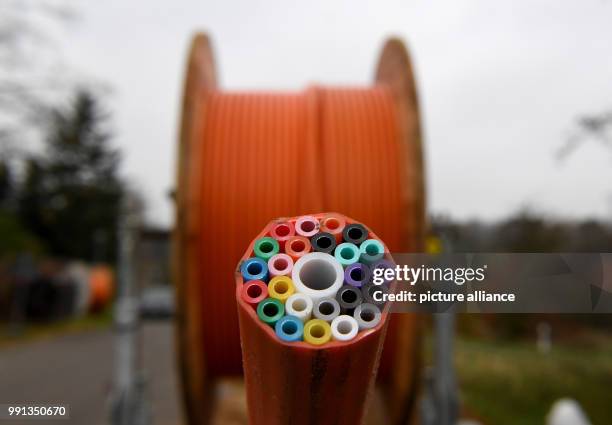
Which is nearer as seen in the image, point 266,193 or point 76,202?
point 266,193

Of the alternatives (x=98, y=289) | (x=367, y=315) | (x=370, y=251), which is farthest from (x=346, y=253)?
(x=98, y=289)

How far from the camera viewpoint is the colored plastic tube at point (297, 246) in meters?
1.61

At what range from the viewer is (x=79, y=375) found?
43.4 feet

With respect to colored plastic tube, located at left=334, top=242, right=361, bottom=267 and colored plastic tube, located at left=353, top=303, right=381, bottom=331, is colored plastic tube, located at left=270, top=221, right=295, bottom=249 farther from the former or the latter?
colored plastic tube, located at left=353, top=303, right=381, bottom=331

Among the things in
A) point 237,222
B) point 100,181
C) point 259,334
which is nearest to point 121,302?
point 237,222

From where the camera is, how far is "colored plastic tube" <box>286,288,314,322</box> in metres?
1.49

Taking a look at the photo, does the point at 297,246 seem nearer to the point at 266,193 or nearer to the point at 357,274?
the point at 357,274

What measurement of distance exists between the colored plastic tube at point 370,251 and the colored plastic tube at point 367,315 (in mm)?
116

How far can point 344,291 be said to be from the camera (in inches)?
60.9

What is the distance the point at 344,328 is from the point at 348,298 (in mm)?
84

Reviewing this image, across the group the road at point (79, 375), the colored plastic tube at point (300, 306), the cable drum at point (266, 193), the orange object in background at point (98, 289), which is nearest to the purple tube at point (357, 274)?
the colored plastic tube at point (300, 306)

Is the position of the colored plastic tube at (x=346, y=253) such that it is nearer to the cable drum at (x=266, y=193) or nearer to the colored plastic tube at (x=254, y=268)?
the colored plastic tube at (x=254, y=268)

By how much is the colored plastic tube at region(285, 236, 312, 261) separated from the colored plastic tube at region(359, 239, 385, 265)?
0.41ft

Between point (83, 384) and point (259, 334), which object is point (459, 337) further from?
point (259, 334)
